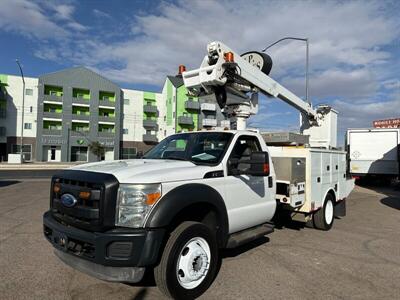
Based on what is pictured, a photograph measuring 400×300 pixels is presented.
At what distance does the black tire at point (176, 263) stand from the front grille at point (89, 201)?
2.35ft

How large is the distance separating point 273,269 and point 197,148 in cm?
216

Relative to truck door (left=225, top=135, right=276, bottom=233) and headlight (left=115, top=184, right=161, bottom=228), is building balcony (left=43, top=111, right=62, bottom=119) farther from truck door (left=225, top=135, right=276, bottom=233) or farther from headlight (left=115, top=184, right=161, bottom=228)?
headlight (left=115, top=184, right=161, bottom=228)

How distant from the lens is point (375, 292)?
170 inches

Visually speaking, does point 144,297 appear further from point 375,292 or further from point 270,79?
point 270,79

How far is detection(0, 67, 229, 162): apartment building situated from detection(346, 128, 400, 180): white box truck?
109ft

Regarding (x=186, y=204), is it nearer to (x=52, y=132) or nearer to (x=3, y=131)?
(x=52, y=132)

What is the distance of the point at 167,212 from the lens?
368 cm

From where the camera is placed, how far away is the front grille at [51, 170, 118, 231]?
3.57m

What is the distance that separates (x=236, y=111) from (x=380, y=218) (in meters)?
5.73

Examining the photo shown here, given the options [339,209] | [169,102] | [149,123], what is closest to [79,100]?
[149,123]

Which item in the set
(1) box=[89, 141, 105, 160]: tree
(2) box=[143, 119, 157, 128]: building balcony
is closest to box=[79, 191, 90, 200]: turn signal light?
(1) box=[89, 141, 105, 160]: tree

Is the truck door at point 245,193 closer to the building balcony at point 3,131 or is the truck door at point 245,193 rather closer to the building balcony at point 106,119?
the building balcony at point 106,119

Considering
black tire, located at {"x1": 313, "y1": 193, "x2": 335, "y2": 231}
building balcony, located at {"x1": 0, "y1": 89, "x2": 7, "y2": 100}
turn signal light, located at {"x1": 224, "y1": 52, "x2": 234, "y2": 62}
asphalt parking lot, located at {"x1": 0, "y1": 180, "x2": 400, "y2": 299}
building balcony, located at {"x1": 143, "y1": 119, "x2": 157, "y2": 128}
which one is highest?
building balcony, located at {"x1": 0, "y1": 89, "x2": 7, "y2": 100}

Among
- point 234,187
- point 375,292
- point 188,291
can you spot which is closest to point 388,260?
point 375,292
